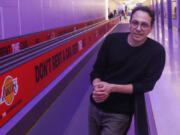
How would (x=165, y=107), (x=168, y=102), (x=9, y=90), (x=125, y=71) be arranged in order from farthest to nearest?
1. (x=168, y=102)
2. (x=165, y=107)
3. (x=9, y=90)
4. (x=125, y=71)

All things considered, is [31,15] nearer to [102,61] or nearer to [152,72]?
[102,61]

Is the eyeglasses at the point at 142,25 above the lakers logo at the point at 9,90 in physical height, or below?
above

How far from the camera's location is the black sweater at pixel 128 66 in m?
1.58

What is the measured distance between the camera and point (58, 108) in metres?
3.04

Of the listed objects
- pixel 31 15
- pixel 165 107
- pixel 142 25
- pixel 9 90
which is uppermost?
pixel 31 15

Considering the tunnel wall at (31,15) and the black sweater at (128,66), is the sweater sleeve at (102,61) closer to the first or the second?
the black sweater at (128,66)

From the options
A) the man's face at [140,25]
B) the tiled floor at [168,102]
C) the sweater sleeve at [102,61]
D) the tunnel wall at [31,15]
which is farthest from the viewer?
the tunnel wall at [31,15]

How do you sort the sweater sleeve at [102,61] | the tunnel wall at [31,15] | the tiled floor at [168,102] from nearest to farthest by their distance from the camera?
the sweater sleeve at [102,61]
the tiled floor at [168,102]
the tunnel wall at [31,15]

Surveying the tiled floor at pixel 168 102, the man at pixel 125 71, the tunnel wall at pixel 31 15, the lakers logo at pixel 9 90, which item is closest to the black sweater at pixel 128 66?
the man at pixel 125 71

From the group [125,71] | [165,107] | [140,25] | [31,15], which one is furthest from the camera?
[31,15]

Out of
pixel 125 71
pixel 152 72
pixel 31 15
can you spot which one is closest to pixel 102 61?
pixel 125 71

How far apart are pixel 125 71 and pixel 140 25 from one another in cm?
30

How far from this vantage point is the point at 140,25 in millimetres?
1521

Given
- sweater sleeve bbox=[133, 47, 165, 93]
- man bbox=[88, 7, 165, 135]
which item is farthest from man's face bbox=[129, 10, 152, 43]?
sweater sleeve bbox=[133, 47, 165, 93]
